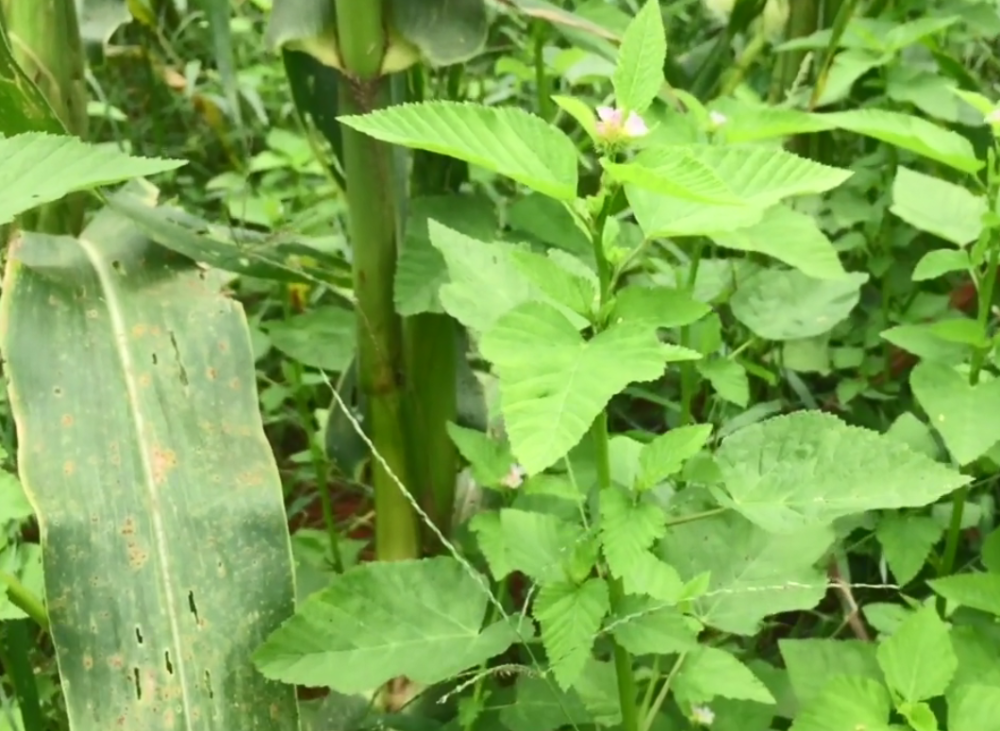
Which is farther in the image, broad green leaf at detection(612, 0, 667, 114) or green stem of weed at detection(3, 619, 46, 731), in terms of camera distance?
green stem of weed at detection(3, 619, 46, 731)

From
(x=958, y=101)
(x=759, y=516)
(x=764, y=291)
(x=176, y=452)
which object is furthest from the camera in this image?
(x=958, y=101)

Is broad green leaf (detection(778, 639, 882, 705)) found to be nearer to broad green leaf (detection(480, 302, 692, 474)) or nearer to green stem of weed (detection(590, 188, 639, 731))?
green stem of weed (detection(590, 188, 639, 731))

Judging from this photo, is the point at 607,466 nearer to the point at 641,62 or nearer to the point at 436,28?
the point at 641,62

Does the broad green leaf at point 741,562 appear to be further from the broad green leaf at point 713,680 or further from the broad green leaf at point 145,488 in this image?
the broad green leaf at point 145,488

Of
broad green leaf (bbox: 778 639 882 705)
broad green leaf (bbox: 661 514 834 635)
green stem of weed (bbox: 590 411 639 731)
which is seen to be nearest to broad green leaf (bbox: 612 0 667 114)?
green stem of weed (bbox: 590 411 639 731)

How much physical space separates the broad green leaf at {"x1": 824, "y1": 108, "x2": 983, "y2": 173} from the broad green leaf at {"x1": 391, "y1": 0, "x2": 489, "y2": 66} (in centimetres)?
22

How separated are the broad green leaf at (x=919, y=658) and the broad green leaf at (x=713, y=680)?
0.21 feet

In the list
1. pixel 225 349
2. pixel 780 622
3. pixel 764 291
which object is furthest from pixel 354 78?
pixel 780 622

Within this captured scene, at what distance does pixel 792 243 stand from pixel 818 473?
0.19 meters

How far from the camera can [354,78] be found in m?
0.61

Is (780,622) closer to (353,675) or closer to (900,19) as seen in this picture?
(353,675)

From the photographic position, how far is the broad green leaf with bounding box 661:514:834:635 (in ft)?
1.66

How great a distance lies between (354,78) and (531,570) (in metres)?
0.32

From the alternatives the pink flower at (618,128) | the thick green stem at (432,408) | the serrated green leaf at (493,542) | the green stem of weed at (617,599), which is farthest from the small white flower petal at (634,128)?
the thick green stem at (432,408)
